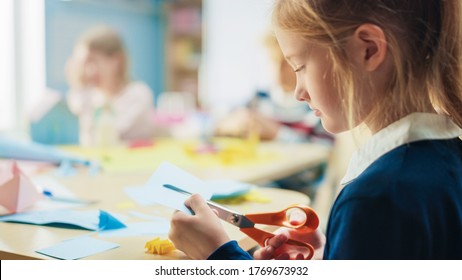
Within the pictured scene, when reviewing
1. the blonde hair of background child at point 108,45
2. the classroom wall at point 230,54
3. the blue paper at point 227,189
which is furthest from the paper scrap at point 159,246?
the classroom wall at point 230,54

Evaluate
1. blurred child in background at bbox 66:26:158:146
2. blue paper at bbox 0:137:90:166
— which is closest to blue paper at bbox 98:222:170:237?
blue paper at bbox 0:137:90:166

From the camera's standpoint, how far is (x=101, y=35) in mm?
2074

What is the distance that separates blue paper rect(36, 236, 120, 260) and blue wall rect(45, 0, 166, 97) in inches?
85.5

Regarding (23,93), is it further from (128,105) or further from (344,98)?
(344,98)

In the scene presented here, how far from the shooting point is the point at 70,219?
697mm

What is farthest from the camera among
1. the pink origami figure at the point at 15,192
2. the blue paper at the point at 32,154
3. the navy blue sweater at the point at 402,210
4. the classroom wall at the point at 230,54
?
the classroom wall at the point at 230,54

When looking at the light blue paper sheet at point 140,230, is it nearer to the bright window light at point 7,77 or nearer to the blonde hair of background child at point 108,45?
the bright window light at point 7,77

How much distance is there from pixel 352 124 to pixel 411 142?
0.07 meters

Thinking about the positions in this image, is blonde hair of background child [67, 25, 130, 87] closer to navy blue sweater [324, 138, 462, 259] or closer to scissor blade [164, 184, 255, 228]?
scissor blade [164, 184, 255, 228]

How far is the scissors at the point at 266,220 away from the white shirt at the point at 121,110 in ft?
3.18

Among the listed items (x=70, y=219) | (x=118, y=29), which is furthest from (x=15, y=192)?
(x=118, y=29)

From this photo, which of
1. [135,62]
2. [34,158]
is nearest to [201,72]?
[135,62]

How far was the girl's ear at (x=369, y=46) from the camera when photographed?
538 mm
